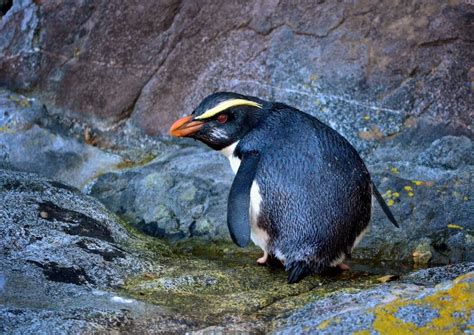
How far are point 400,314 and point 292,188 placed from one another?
103 centimetres

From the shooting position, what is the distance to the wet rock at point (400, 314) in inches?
83.9

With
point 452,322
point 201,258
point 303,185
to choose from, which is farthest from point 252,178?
point 452,322

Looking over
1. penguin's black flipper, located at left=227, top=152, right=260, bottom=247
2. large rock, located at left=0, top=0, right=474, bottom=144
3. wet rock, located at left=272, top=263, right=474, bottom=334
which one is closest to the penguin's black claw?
penguin's black flipper, located at left=227, top=152, right=260, bottom=247

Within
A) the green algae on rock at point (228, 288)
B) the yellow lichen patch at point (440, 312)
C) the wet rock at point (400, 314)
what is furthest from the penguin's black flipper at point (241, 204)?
the yellow lichen patch at point (440, 312)

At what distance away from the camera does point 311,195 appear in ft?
10.2

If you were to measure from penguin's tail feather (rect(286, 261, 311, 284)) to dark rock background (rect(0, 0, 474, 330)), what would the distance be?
763 mm

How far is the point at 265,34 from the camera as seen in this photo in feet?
14.7

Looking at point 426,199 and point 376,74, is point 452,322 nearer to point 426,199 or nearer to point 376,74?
point 426,199

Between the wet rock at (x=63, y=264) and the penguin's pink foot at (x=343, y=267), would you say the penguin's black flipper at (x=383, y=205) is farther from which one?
the wet rock at (x=63, y=264)

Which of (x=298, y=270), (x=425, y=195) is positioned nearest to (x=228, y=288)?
(x=298, y=270)

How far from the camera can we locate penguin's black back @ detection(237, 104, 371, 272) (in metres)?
3.11

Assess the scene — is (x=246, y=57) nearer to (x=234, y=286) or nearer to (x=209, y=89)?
(x=209, y=89)

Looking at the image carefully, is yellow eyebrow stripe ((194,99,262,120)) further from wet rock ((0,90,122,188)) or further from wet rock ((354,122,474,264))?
wet rock ((0,90,122,188))

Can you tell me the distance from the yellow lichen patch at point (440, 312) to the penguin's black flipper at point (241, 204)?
88cm
